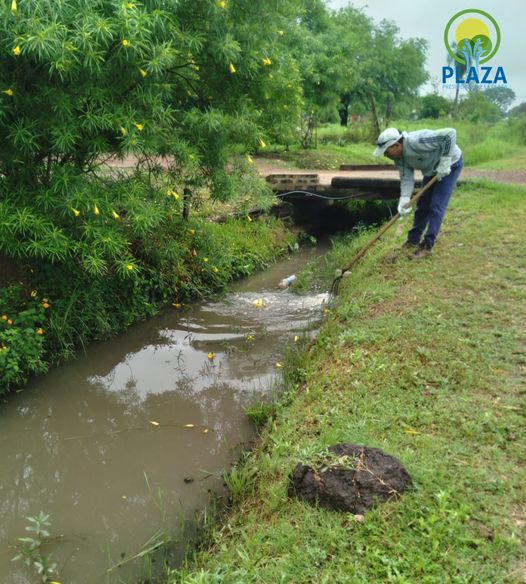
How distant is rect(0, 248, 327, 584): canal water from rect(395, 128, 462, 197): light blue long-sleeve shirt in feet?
6.75

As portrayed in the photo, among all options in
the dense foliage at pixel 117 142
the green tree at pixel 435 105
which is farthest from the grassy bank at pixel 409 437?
the green tree at pixel 435 105

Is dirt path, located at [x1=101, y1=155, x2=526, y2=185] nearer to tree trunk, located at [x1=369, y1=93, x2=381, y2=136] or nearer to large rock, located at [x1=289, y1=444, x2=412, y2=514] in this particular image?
large rock, located at [x1=289, y1=444, x2=412, y2=514]

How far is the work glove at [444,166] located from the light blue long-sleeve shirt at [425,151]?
0.07 meters

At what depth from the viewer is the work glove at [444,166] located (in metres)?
5.93

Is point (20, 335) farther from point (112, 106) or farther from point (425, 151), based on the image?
point (425, 151)

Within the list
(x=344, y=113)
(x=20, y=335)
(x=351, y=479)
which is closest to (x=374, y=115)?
(x=344, y=113)

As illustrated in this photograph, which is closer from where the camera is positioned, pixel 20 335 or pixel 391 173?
pixel 20 335

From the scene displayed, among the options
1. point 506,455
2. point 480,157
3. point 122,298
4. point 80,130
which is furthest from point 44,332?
point 480,157

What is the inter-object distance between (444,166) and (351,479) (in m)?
4.24

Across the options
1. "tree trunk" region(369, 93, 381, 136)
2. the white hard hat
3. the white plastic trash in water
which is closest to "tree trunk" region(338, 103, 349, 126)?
"tree trunk" region(369, 93, 381, 136)

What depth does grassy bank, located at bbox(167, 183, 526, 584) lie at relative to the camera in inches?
99.1

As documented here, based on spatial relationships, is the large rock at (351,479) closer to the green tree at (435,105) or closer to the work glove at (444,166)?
the work glove at (444,166)

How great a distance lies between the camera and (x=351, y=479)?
283 cm

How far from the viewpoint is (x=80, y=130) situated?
4719mm
